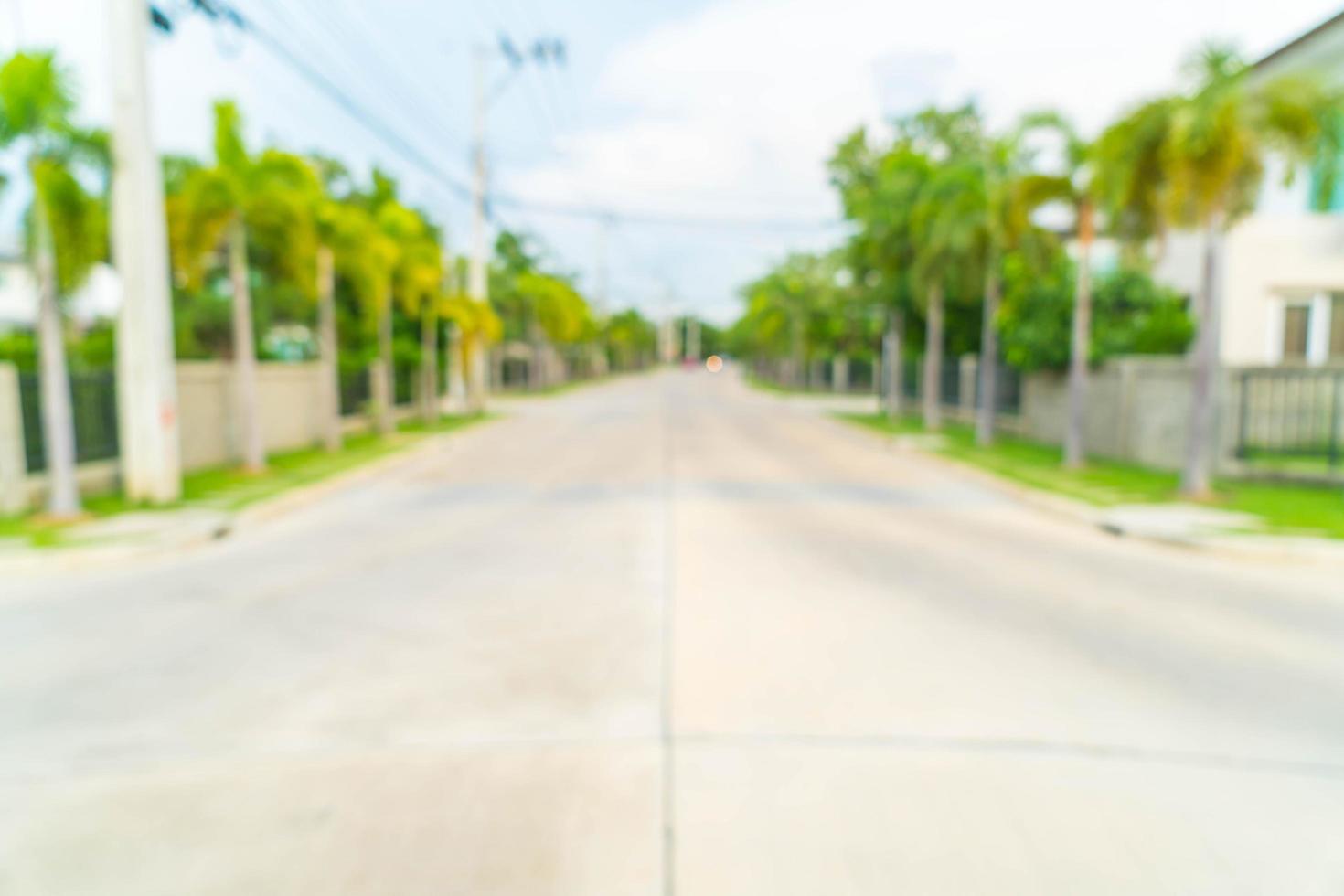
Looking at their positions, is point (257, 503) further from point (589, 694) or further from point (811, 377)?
point (811, 377)

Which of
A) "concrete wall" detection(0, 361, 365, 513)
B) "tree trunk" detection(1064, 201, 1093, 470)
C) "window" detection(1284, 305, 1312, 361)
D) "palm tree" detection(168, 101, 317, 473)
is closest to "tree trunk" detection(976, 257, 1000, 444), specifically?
"tree trunk" detection(1064, 201, 1093, 470)

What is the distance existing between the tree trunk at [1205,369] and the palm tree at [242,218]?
45.2 ft

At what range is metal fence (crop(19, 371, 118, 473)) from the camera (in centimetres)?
1201

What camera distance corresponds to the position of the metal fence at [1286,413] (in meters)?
14.0

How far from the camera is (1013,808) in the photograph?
3963mm

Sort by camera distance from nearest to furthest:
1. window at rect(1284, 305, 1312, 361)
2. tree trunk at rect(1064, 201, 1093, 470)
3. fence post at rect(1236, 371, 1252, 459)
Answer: fence post at rect(1236, 371, 1252, 459)
tree trunk at rect(1064, 201, 1093, 470)
window at rect(1284, 305, 1312, 361)

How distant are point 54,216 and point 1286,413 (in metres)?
16.5

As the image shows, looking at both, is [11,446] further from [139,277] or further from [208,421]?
[208,421]

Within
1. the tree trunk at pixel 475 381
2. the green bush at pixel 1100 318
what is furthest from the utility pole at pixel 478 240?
the green bush at pixel 1100 318

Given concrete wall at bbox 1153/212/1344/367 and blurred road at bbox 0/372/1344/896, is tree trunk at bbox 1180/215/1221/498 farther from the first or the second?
concrete wall at bbox 1153/212/1344/367

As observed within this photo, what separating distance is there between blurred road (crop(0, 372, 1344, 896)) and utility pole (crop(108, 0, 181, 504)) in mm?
4071

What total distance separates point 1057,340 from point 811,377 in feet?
145

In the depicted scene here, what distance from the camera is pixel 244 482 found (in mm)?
14781

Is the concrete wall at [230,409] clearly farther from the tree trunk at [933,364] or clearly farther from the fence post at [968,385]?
the fence post at [968,385]
